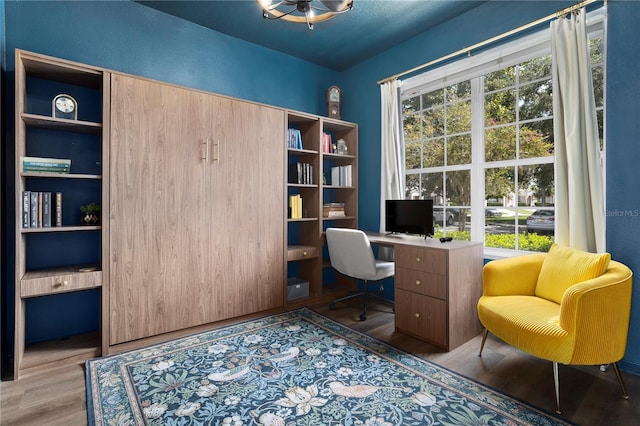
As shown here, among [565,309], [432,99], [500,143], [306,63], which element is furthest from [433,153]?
[565,309]

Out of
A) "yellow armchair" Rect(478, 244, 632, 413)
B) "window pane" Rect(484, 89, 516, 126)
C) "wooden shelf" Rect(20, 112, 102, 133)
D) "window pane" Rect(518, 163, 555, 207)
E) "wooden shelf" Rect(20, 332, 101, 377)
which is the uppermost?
"window pane" Rect(484, 89, 516, 126)

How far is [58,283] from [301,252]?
2.00 meters

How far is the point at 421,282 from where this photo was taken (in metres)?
2.53

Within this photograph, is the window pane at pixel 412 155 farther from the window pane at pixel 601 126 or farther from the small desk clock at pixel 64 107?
the small desk clock at pixel 64 107

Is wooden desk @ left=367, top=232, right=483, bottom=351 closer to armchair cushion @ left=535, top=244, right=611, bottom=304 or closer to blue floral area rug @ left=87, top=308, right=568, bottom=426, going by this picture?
blue floral area rug @ left=87, top=308, right=568, bottom=426

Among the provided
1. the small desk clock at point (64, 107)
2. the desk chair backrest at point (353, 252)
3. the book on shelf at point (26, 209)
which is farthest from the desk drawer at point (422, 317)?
the small desk clock at point (64, 107)

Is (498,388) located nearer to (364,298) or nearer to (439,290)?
(439,290)

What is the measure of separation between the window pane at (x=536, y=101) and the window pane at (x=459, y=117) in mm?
439

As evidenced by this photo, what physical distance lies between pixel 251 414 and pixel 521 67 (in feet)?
10.5

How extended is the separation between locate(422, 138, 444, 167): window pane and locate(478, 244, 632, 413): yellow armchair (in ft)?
4.40

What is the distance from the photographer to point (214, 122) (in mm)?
2770

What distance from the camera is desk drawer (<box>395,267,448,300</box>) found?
2387 mm

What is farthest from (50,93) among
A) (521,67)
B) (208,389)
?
(521,67)

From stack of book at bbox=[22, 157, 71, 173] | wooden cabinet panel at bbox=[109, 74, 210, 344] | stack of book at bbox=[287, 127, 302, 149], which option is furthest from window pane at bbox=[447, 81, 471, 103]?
stack of book at bbox=[22, 157, 71, 173]
